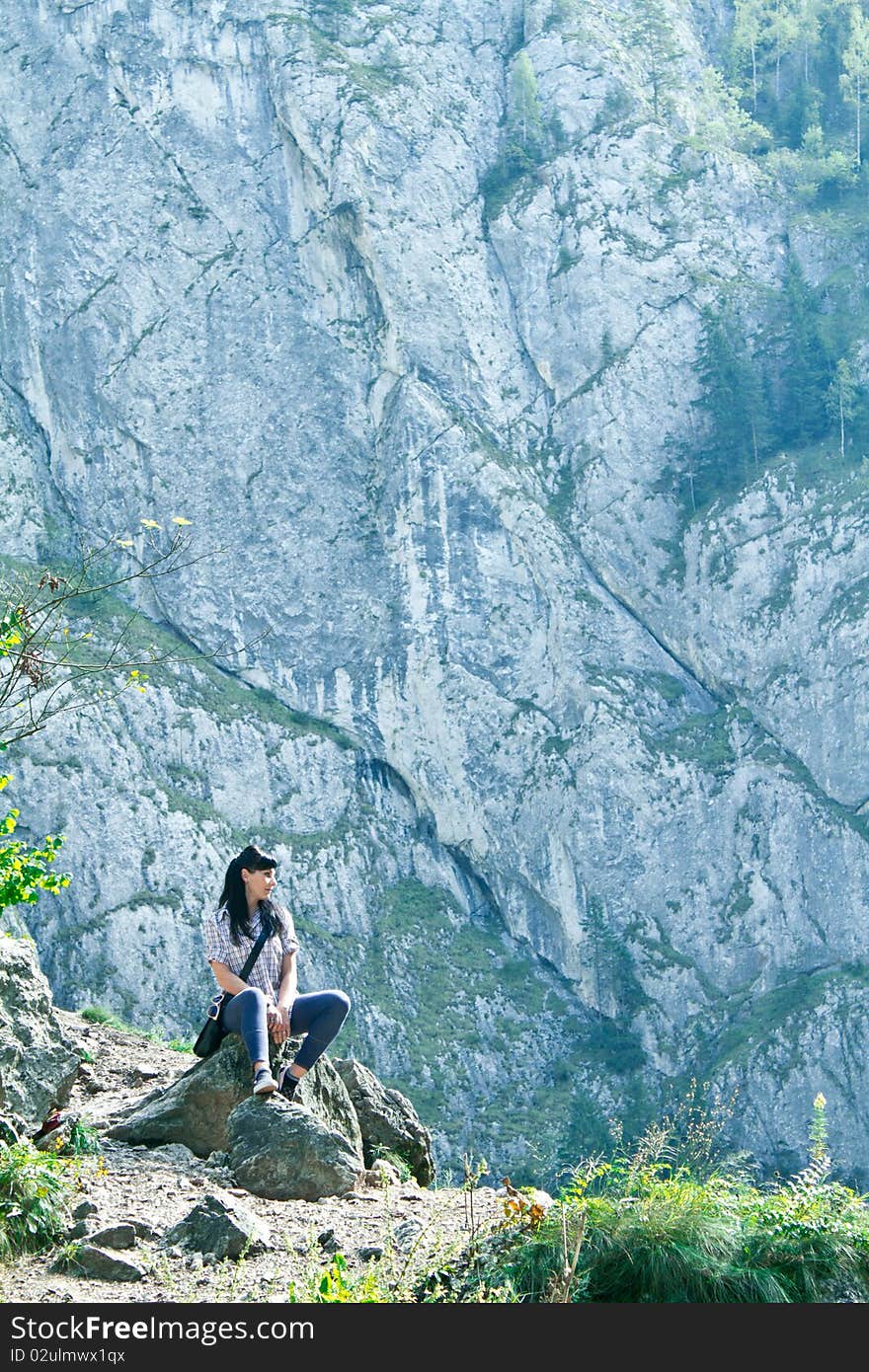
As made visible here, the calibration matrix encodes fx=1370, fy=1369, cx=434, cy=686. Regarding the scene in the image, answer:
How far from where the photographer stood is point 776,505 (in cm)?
4319

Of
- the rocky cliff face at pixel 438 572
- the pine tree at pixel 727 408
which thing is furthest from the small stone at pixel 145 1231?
the pine tree at pixel 727 408

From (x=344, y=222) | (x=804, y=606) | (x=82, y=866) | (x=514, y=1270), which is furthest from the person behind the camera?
(x=344, y=222)

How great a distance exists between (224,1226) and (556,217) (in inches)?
1806

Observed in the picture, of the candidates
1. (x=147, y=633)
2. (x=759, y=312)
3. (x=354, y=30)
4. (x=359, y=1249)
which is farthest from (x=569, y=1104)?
(x=354, y=30)

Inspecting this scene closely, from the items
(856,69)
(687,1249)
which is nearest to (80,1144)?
(687,1249)

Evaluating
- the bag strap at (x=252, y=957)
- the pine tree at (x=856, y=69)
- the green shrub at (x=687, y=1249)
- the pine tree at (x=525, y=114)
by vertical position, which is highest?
the pine tree at (x=856, y=69)

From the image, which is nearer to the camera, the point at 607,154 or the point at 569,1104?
the point at 569,1104

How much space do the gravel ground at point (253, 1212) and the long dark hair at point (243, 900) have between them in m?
1.42

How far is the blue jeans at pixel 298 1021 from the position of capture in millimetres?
8102

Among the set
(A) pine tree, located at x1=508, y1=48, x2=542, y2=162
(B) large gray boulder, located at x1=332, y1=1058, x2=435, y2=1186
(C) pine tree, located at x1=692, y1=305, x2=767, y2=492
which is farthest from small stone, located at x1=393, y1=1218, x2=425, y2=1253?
(A) pine tree, located at x1=508, y1=48, x2=542, y2=162

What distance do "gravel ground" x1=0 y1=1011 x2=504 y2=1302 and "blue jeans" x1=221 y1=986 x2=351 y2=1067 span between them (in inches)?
31.4

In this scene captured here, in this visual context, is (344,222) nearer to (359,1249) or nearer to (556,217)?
(556,217)

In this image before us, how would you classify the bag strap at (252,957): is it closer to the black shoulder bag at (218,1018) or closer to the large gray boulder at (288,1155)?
the black shoulder bag at (218,1018)

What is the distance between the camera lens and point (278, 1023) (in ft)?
27.2
